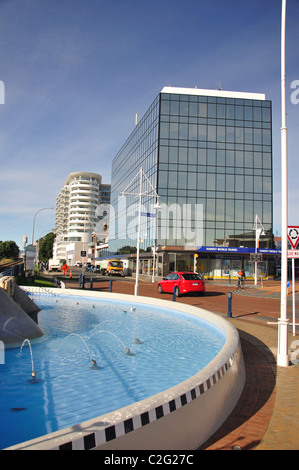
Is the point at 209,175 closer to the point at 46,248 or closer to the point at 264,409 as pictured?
the point at 264,409

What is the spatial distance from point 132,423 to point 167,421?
0.49 metres

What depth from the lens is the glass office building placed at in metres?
48.5

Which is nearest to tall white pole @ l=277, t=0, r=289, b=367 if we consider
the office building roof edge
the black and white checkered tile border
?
the black and white checkered tile border

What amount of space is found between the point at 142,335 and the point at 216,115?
1868 inches

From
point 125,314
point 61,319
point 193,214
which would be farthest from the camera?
point 193,214

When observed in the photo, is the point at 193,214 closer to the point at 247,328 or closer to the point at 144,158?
the point at 144,158

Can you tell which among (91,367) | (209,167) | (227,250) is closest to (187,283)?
(91,367)

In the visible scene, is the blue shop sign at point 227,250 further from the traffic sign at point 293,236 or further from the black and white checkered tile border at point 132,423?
the black and white checkered tile border at point 132,423

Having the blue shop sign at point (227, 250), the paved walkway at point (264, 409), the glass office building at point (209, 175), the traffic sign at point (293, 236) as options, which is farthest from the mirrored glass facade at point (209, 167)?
the paved walkway at point (264, 409)

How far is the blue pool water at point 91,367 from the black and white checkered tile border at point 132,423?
1.75 m

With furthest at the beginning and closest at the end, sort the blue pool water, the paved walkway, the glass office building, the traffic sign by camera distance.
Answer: the glass office building < the traffic sign < the blue pool water < the paved walkway

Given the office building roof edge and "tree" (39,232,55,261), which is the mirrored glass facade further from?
"tree" (39,232,55,261)

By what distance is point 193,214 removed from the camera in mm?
49438
